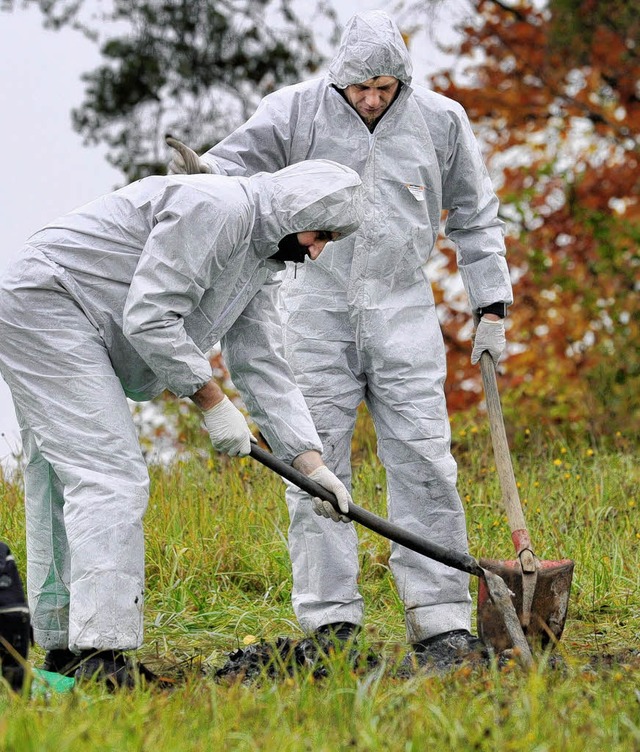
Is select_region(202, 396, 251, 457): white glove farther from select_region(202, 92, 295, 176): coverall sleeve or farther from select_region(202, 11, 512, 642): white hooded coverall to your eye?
select_region(202, 92, 295, 176): coverall sleeve

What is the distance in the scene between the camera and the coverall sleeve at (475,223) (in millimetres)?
4555

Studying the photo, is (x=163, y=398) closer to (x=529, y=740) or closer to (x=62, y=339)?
(x=62, y=339)

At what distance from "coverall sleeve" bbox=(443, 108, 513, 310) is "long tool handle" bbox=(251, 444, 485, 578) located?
1079 mm

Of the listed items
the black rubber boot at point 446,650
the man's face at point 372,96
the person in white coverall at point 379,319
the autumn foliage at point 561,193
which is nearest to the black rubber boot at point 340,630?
the person in white coverall at point 379,319

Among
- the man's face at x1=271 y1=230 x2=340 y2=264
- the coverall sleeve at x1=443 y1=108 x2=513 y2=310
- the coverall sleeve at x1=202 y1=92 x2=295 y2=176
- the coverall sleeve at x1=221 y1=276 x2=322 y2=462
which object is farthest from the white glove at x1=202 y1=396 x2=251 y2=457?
the coverall sleeve at x1=443 y1=108 x2=513 y2=310

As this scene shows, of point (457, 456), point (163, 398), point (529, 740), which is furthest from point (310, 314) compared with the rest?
point (163, 398)

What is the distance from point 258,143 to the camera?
438 centimetres

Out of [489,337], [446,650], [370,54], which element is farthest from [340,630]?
[370,54]

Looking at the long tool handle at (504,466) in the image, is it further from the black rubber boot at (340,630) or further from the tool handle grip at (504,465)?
the black rubber boot at (340,630)

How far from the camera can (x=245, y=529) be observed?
17.7 ft

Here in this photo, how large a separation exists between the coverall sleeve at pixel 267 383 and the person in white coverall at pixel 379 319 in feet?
1.31

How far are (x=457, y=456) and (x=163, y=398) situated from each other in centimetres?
314

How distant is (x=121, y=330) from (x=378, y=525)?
1032mm

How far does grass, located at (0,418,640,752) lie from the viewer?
270 cm
